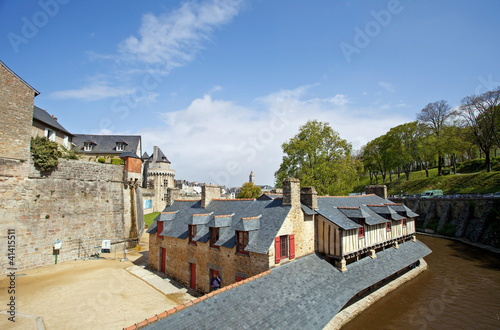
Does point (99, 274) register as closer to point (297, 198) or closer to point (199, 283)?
point (199, 283)

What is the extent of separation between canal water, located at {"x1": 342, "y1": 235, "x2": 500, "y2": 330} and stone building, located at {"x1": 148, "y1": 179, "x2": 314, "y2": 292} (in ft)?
14.3

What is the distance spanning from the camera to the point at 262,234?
10555 millimetres

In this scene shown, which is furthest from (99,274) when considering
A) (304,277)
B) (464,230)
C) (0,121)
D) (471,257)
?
(464,230)

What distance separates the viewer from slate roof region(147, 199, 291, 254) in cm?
1050

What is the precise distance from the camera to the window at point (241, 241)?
10.8 m

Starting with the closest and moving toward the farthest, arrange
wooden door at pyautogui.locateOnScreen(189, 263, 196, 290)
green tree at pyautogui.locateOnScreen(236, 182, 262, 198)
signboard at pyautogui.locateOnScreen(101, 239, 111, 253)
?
wooden door at pyautogui.locateOnScreen(189, 263, 196, 290), signboard at pyautogui.locateOnScreen(101, 239, 111, 253), green tree at pyautogui.locateOnScreen(236, 182, 262, 198)

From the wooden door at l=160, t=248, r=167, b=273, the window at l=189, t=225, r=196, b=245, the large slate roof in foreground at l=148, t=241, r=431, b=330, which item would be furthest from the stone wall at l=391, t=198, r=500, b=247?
the wooden door at l=160, t=248, r=167, b=273

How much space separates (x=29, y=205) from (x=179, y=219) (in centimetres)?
973

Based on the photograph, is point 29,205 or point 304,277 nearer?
point 304,277

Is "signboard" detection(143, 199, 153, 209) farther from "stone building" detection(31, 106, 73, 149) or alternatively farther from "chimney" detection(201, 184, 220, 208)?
"chimney" detection(201, 184, 220, 208)

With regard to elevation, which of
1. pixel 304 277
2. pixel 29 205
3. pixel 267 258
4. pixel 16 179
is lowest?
pixel 304 277

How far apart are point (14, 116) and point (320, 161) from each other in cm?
2335

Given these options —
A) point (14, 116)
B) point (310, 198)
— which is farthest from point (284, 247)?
point (14, 116)

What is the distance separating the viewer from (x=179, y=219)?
51.0 feet
